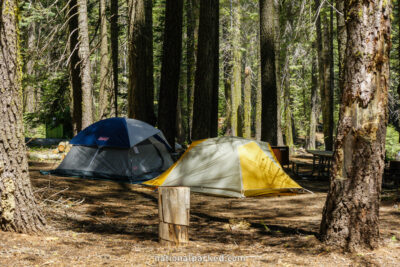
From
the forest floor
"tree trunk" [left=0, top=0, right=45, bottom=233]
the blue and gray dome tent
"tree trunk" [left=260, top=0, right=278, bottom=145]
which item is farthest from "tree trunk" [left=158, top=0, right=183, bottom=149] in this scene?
"tree trunk" [left=0, top=0, right=45, bottom=233]

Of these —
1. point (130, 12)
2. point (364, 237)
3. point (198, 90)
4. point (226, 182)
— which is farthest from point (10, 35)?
point (130, 12)

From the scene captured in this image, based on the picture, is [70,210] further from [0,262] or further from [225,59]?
[225,59]

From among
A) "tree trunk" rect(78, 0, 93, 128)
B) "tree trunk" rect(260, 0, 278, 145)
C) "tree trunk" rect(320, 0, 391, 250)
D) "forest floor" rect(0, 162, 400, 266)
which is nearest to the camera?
"forest floor" rect(0, 162, 400, 266)

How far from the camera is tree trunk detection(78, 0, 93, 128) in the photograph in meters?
12.8

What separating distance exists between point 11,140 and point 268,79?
32.7 feet

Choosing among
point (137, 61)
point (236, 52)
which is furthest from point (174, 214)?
point (236, 52)

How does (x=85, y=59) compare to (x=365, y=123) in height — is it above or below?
above

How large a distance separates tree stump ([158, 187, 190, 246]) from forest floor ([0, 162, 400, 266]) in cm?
14

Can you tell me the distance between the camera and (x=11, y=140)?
181 inches

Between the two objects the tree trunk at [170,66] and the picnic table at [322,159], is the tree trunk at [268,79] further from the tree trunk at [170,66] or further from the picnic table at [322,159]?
the tree trunk at [170,66]

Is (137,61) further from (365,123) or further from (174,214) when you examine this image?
(365,123)

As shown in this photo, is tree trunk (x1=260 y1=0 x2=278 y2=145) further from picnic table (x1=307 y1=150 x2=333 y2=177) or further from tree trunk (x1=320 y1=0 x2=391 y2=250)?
tree trunk (x1=320 y1=0 x2=391 y2=250)

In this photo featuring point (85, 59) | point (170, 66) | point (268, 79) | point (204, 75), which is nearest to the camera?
point (204, 75)

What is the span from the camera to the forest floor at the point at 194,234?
4211 millimetres
